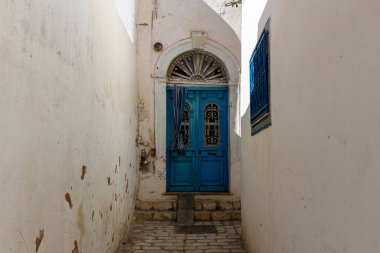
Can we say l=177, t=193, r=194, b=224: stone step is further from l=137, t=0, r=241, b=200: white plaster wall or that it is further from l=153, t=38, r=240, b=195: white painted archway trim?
l=153, t=38, r=240, b=195: white painted archway trim

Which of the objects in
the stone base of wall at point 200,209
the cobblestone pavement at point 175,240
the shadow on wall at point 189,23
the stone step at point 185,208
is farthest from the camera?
the shadow on wall at point 189,23

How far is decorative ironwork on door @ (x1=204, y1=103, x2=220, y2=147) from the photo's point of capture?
346 inches

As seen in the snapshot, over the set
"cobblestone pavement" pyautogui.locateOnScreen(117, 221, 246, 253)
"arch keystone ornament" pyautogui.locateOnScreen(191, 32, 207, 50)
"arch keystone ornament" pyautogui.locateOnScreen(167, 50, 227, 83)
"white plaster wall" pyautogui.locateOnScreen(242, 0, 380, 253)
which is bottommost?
"cobblestone pavement" pyautogui.locateOnScreen(117, 221, 246, 253)

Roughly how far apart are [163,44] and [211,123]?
6.53 feet

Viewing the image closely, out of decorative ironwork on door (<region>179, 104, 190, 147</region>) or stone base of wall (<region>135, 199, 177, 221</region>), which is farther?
decorative ironwork on door (<region>179, 104, 190, 147</region>)

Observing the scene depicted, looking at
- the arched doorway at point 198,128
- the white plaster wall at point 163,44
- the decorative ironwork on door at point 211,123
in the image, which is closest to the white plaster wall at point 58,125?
the white plaster wall at point 163,44

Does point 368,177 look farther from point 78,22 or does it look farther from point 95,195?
point 95,195

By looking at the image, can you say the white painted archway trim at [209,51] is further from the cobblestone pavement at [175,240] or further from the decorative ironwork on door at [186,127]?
the cobblestone pavement at [175,240]

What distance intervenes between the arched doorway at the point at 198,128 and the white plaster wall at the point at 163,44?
10.9 inches

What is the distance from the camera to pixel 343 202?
1.88 m

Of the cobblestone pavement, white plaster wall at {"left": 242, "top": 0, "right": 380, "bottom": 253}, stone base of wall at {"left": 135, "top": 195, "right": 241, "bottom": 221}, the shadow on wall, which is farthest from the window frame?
the shadow on wall

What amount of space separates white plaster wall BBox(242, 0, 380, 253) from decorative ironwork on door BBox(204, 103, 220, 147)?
16.0ft

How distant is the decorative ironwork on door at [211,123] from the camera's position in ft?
28.8

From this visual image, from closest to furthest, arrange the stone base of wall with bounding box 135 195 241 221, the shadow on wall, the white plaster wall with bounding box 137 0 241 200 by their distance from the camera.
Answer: the stone base of wall with bounding box 135 195 241 221 < the white plaster wall with bounding box 137 0 241 200 < the shadow on wall
